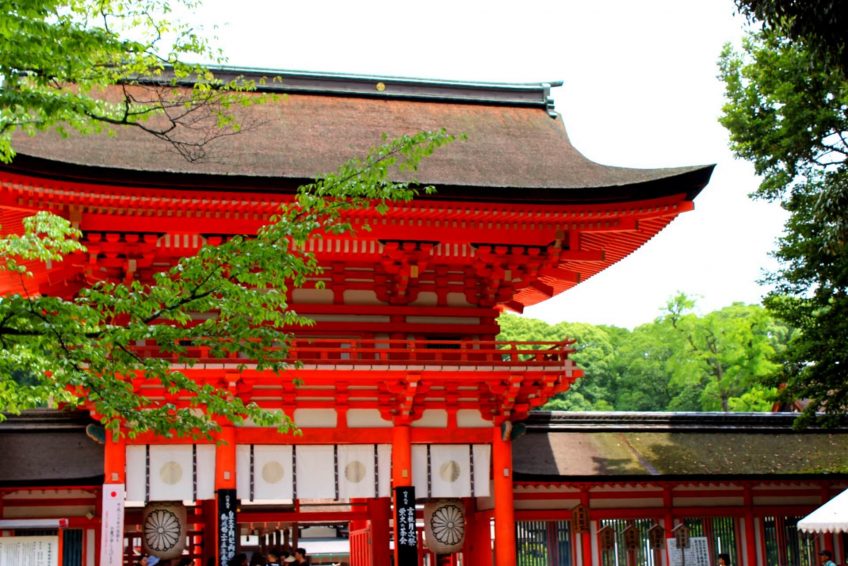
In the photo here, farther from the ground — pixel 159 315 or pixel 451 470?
pixel 159 315

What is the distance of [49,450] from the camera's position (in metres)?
17.4

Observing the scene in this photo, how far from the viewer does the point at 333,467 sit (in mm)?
16984

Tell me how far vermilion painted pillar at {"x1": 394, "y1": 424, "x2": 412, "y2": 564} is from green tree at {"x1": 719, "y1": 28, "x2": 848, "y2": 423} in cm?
783

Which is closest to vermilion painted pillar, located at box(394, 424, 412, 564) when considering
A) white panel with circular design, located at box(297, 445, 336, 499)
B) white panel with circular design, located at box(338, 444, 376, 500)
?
white panel with circular design, located at box(338, 444, 376, 500)

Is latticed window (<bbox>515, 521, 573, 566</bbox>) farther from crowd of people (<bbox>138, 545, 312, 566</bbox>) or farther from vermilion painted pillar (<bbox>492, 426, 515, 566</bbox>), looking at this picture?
crowd of people (<bbox>138, 545, 312, 566</bbox>)

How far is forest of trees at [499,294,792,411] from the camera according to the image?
39.5m

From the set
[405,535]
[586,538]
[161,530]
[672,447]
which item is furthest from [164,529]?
[672,447]

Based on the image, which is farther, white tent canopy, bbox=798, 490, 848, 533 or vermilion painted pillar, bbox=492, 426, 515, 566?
vermilion painted pillar, bbox=492, 426, 515, 566

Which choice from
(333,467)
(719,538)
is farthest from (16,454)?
(719,538)

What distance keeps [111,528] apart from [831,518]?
10384mm

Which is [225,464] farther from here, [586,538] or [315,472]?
[586,538]

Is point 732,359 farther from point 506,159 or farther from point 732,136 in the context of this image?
point 506,159

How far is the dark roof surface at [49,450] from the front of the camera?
16609 mm

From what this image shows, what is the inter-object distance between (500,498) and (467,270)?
3919mm
